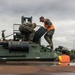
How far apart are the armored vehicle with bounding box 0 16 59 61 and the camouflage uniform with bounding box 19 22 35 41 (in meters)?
0.11

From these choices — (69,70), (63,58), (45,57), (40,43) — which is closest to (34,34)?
(40,43)

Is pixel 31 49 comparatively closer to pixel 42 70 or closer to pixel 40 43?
pixel 40 43

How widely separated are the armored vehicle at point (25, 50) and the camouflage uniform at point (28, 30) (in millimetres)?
105

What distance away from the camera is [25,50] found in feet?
35.2

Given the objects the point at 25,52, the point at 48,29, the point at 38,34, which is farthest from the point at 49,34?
the point at 25,52

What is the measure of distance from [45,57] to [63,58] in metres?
1.00

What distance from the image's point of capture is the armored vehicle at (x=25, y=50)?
10.5 meters

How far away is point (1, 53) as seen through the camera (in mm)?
10633

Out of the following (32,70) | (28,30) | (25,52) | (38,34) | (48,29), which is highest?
(48,29)

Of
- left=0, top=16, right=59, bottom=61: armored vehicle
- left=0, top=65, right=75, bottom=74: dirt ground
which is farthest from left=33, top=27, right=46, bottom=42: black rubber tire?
left=0, top=65, right=75, bottom=74: dirt ground

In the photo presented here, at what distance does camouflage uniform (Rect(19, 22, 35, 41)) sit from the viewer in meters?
11.5

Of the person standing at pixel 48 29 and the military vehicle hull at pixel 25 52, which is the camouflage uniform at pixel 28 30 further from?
the person standing at pixel 48 29

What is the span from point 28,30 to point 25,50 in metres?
1.13

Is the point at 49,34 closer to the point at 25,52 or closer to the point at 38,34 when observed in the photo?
the point at 38,34
